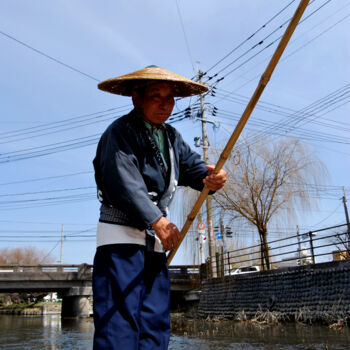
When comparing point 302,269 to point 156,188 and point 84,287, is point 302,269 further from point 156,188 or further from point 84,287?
point 84,287

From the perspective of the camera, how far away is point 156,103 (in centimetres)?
A: 187

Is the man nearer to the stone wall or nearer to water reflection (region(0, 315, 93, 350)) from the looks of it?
water reflection (region(0, 315, 93, 350))

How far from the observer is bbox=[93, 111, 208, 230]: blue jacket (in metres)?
1.58

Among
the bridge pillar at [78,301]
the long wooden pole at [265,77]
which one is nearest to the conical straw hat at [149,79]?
the long wooden pole at [265,77]

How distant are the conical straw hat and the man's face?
0.17 feet

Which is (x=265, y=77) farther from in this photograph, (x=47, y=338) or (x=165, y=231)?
(x=47, y=338)

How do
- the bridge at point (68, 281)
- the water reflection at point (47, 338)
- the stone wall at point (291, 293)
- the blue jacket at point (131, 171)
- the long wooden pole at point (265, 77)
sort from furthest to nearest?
the bridge at point (68, 281), the stone wall at point (291, 293), the water reflection at point (47, 338), the blue jacket at point (131, 171), the long wooden pole at point (265, 77)

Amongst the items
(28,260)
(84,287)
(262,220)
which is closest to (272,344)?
(262,220)

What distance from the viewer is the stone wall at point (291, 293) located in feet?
22.9

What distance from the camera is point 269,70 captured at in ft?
5.05

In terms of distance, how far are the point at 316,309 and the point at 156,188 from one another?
22.7 ft

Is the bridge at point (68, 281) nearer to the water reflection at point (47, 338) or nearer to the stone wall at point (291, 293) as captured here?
the stone wall at point (291, 293)

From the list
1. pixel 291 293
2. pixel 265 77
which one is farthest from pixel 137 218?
pixel 291 293

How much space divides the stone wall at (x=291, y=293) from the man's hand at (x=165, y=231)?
5.78m
